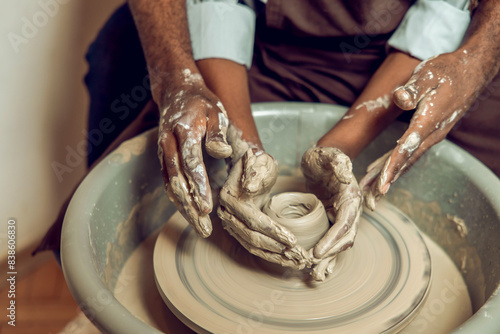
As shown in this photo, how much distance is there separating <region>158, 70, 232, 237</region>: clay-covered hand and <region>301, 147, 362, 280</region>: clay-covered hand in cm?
26

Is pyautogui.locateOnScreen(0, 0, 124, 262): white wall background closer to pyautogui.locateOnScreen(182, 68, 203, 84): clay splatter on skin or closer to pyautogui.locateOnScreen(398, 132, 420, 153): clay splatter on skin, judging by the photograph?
pyautogui.locateOnScreen(182, 68, 203, 84): clay splatter on skin

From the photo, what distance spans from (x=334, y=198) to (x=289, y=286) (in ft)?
0.83

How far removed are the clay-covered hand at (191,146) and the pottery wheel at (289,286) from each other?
0.16m

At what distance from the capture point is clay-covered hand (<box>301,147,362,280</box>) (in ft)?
3.74

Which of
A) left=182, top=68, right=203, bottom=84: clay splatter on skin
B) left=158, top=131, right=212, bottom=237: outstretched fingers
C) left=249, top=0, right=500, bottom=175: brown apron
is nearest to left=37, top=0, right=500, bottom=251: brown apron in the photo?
left=249, top=0, right=500, bottom=175: brown apron

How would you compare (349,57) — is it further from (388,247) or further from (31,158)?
(31,158)

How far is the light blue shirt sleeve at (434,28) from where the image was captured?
4.84 feet

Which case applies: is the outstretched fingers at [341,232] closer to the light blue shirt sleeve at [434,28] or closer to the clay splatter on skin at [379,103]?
the clay splatter on skin at [379,103]

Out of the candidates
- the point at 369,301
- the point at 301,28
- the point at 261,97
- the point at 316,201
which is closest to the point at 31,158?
the point at 261,97

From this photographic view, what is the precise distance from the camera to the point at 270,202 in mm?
1243

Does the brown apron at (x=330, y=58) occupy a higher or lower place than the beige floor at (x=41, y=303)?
higher
